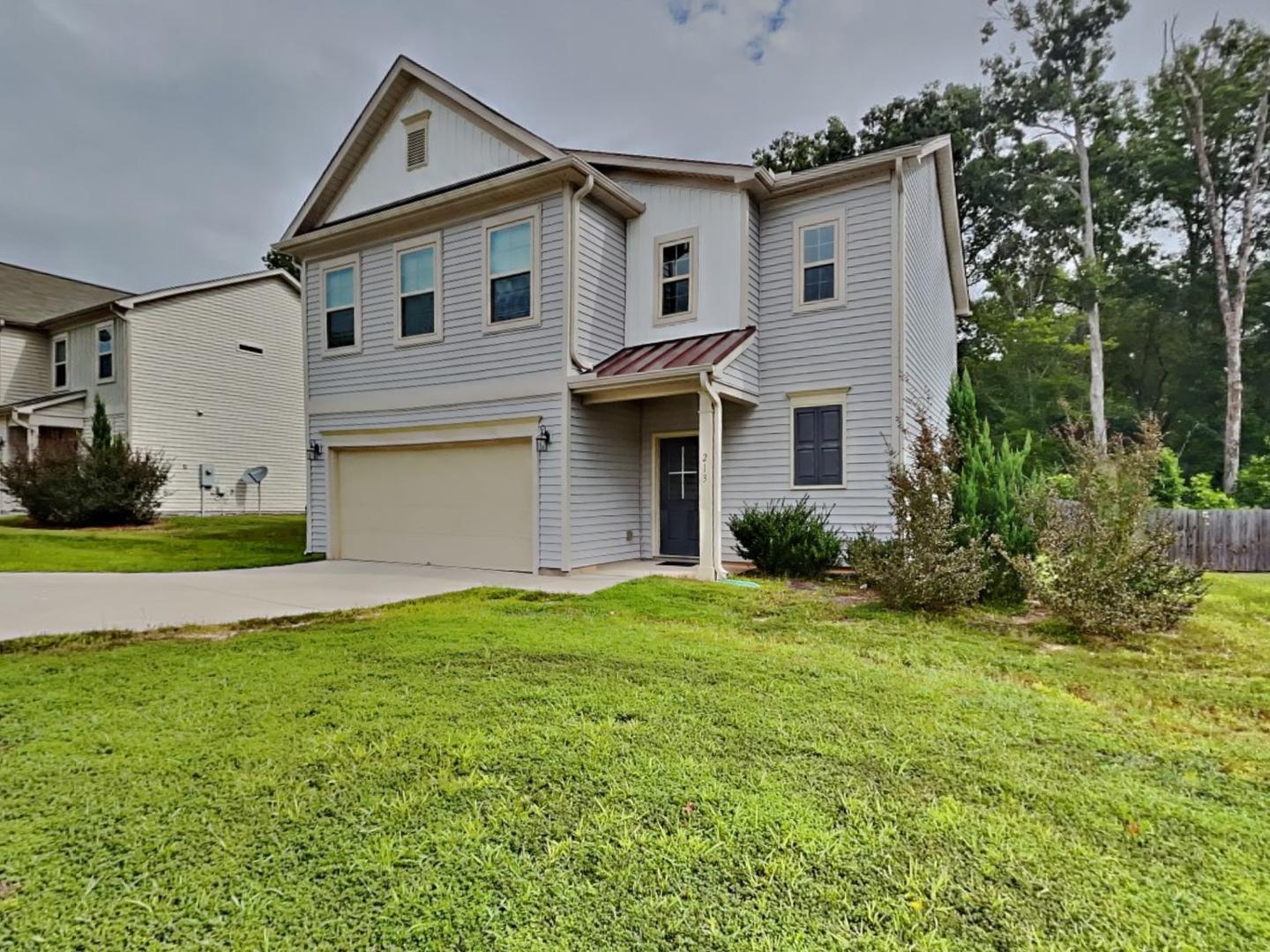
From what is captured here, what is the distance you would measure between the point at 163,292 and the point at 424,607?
16.8 meters

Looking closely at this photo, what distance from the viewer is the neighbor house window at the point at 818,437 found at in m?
9.60

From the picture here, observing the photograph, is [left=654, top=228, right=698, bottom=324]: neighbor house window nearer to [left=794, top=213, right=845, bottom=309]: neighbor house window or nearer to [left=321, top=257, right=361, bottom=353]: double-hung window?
[left=794, top=213, right=845, bottom=309]: neighbor house window

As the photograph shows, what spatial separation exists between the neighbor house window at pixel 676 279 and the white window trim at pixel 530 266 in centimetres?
202

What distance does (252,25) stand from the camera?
11141 mm

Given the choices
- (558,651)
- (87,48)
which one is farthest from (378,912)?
(87,48)

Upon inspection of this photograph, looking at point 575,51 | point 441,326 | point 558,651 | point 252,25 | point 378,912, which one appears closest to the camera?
point 378,912

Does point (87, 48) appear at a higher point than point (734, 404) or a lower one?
higher

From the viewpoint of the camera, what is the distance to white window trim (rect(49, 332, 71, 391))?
19.1 meters

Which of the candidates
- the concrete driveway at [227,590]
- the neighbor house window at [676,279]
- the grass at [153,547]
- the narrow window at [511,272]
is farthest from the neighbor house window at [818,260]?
the grass at [153,547]

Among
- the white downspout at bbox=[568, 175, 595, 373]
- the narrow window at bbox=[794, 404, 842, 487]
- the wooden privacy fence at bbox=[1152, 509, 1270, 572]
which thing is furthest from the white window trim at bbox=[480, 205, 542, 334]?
the wooden privacy fence at bbox=[1152, 509, 1270, 572]

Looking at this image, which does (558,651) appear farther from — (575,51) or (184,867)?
(575,51)

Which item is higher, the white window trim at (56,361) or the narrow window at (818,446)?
the white window trim at (56,361)

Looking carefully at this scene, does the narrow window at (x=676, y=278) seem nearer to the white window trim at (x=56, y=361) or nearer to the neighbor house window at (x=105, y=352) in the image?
the neighbor house window at (x=105, y=352)

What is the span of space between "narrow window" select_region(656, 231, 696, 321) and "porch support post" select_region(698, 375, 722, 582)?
7.62 ft
